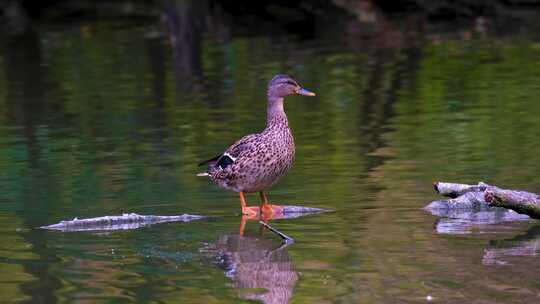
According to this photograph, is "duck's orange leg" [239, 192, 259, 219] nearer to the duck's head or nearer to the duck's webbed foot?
the duck's webbed foot

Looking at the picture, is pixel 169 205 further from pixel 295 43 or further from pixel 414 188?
pixel 295 43

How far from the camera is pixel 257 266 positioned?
26.0 feet

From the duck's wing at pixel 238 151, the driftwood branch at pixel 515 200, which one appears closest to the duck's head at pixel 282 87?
the duck's wing at pixel 238 151

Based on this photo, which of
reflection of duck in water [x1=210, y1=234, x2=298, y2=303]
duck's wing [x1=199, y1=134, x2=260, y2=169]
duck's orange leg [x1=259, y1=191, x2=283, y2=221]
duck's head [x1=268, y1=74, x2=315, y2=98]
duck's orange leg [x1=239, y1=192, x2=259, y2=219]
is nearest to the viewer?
reflection of duck in water [x1=210, y1=234, x2=298, y2=303]

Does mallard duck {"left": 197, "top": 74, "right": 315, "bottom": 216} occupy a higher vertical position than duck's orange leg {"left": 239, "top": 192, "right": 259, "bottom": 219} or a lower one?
higher

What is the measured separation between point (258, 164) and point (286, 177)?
159 cm

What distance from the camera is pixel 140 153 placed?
1260 centimetres

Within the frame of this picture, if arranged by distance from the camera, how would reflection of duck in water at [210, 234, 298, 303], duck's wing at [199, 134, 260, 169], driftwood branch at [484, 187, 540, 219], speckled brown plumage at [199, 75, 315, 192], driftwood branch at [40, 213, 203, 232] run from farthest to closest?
duck's wing at [199, 134, 260, 169] < speckled brown plumage at [199, 75, 315, 192] < driftwood branch at [40, 213, 203, 232] < driftwood branch at [484, 187, 540, 219] < reflection of duck in water at [210, 234, 298, 303]

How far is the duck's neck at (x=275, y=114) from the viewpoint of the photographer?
9.88 m

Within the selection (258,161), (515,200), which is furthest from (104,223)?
(515,200)

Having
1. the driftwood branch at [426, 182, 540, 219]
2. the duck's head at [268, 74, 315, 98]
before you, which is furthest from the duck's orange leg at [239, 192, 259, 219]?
the driftwood branch at [426, 182, 540, 219]

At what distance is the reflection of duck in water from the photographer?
7.18 metres

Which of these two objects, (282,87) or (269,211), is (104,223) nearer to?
(269,211)

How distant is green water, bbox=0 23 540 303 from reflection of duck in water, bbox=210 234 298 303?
2 cm
